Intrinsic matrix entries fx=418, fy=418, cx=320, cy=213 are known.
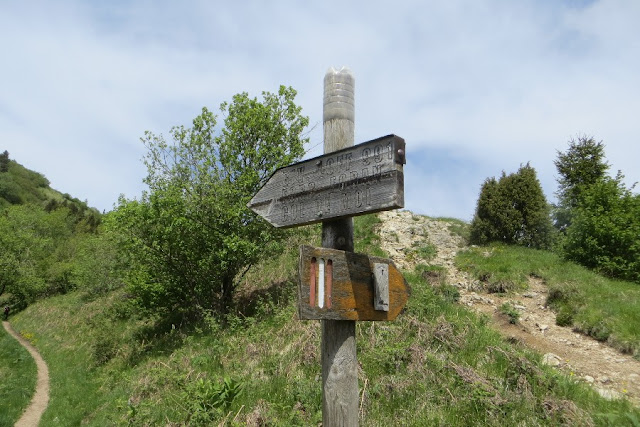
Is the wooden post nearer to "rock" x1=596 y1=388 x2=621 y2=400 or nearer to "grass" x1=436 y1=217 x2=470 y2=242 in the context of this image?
"rock" x1=596 y1=388 x2=621 y2=400

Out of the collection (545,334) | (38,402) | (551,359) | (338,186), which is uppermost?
(338,186)

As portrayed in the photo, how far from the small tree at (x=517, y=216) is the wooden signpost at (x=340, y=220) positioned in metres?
15.6

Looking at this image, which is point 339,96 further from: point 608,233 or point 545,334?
point 608,233

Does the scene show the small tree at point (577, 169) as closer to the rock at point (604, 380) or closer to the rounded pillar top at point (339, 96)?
the rock at point (604, 380)

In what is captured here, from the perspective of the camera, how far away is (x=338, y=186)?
290 cm

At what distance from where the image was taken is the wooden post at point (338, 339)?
2.90 meters

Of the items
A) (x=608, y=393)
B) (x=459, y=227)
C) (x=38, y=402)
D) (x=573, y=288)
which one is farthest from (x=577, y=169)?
(x=38, y=402)

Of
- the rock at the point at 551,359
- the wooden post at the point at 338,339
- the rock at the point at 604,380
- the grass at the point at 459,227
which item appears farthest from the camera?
the grass at the point at 459,227

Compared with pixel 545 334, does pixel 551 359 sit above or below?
below

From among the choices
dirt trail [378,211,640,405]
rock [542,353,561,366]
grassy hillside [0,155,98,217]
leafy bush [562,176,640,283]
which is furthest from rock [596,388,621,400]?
grassy hillside [0,155,98,217]

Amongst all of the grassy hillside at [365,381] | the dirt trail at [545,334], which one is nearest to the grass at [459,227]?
the dirt trail at [545,334]

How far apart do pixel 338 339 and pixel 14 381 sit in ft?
50.6

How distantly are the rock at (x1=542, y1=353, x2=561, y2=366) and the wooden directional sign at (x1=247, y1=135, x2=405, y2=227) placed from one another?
260 inches

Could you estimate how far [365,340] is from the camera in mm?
7871
